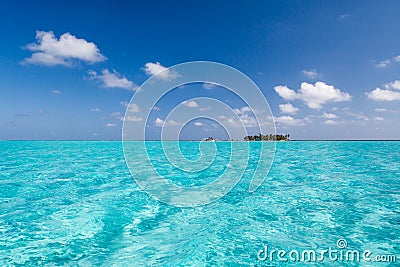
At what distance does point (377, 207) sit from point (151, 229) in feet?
23.7

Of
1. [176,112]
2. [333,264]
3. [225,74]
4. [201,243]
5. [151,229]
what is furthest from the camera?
[176,112]

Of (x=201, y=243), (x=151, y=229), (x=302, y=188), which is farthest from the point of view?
(x=302, y=188)

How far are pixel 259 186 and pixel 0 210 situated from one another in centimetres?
998

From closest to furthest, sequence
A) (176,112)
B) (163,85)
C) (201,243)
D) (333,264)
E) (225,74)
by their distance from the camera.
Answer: (333,264), (201,243), (163,85), (225,74), (176,112)

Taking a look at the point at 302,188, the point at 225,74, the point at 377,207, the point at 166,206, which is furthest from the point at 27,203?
the point at 377,207

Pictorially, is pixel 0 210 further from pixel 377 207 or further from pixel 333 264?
pixel 377 207

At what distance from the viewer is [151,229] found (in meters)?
6.61

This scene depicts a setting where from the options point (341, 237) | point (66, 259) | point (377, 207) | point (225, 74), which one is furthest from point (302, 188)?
point (66, 259)

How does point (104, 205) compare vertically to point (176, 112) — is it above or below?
below

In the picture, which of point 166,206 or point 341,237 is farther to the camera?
point 166,206

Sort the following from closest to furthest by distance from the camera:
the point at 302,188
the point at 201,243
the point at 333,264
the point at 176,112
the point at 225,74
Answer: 1. the point at 333,264
2. the point at 201,243
3. the point at 225,74
4. the point at 176,112
5. the point at 302,188

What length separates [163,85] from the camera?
781cm

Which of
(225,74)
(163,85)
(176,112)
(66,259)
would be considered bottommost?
(66,259)

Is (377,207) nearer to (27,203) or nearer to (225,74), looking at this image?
(225,74)
